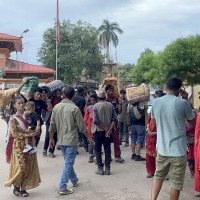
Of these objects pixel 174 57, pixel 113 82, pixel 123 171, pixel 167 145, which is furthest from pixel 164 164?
pixel 174 57

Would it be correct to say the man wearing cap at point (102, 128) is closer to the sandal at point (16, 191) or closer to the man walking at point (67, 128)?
the man walking at point (67, 128)

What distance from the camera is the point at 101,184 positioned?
5094 mm

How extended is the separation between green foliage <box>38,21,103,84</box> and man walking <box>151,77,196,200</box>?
27.8 metres

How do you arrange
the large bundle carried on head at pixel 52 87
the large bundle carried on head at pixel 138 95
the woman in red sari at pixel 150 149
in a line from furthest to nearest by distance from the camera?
the large bundle carried on head at pixel 52 87, the large bundle carried on head at pixel 138 95, the woman in red sari at pixel 150 149

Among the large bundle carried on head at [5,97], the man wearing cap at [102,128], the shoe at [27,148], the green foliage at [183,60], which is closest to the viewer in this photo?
the shoe at [27,148]

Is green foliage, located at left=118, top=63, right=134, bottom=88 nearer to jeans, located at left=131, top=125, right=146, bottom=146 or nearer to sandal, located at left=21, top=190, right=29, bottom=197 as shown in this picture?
jeans, located at left=131, top=125, right=146, bottom=146

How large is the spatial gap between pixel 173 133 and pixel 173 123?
4.9 inches

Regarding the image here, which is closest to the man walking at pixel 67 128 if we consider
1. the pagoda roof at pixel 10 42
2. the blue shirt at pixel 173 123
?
the blue shirt at pixel 173 123

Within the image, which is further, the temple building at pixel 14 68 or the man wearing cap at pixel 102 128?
the temple building at pixel 14 68

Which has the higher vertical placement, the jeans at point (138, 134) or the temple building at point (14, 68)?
the temple building at point (14, 68)

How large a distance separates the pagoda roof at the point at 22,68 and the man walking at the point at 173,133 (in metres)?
25.1

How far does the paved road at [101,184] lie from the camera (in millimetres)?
4516

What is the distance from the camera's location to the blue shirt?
11.8 feet

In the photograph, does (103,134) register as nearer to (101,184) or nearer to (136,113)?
(101,184)
